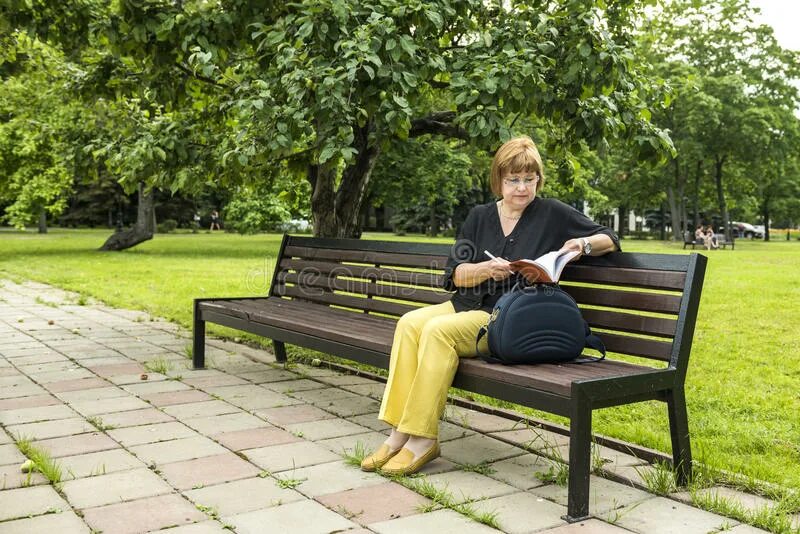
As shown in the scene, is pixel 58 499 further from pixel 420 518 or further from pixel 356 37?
pixel 356 37

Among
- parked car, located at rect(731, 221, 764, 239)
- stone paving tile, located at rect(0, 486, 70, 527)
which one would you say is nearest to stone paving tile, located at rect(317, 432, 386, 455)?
stone paving tile, located at rect(0, 486, 70, 527)

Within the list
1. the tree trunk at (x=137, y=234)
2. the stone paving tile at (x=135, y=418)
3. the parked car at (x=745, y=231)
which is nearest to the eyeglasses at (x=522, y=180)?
the stone paving tile at (x=135, y=418)

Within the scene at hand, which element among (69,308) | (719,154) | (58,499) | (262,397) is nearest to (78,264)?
(69,308)

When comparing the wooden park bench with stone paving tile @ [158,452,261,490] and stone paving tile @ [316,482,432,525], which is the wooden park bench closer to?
stone paving tile @ [316,482,432,525]

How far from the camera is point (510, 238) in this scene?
4.25 m

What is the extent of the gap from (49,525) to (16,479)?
0.68 m

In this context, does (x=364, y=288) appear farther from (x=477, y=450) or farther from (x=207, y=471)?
(x=207, y=471)

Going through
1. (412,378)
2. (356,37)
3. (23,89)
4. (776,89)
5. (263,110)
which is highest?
(776,89)

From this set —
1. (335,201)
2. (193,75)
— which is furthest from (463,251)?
(193,75)

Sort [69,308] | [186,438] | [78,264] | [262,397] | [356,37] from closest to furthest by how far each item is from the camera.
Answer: [186,438] → [356,37] → [262,397] → [69,308] → [78,264]

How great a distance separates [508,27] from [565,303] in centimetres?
302

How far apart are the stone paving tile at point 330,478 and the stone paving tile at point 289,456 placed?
0.27ft

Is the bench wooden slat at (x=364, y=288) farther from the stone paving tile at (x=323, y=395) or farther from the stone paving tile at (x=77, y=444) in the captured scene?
the stone paving tile at (x=77, y=444)

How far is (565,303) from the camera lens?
3.84 m
